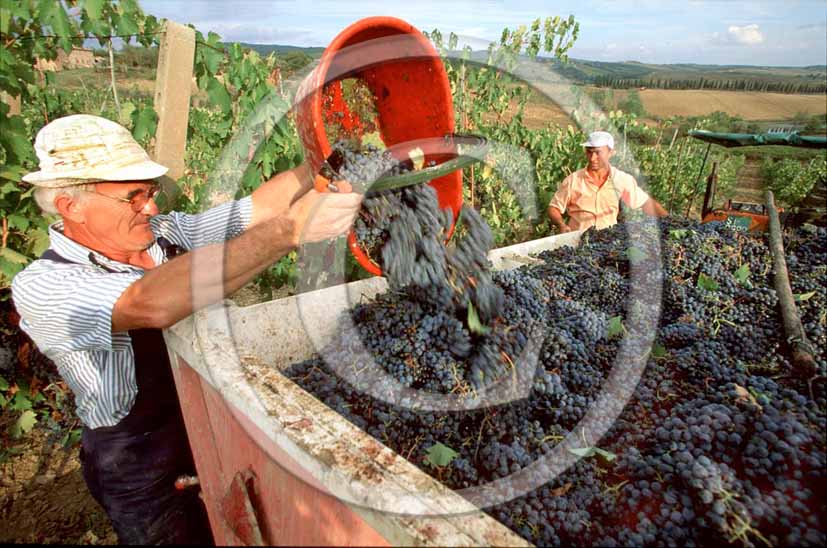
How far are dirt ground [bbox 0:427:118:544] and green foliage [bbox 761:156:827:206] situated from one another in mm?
15462

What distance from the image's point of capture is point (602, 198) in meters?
4.84

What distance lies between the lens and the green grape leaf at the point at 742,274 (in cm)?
231

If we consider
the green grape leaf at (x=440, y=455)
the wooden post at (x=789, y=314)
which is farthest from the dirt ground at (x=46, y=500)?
the wooden post at (x=789, y=314)

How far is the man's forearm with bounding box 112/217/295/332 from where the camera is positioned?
1.51 metres

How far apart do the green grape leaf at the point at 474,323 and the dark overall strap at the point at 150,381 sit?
3.86 feet

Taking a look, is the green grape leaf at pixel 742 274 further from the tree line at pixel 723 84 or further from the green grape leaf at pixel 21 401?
the green grape leaf at pixel 21 401

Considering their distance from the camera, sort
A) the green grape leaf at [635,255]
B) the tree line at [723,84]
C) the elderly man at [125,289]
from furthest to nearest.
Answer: the tree line at [723,84]
the green grape leaf at [635,255]
the elderly man at [125,289]

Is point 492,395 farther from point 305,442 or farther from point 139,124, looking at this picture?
point 139,124

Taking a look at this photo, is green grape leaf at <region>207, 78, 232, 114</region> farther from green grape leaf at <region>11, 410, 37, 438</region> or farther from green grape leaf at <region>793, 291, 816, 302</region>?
green grape leaf at <region>793, 291, 816, 302</region>

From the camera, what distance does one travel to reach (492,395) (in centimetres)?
159

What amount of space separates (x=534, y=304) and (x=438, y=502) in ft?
4.05

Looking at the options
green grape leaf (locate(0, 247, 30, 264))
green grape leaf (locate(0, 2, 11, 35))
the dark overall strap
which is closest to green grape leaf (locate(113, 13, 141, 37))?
green grape leaf (locate(0, 2, 11, 35))

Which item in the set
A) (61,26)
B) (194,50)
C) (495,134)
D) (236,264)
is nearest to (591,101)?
(495,134)

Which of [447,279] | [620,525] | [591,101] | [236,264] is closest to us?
[620,525]
